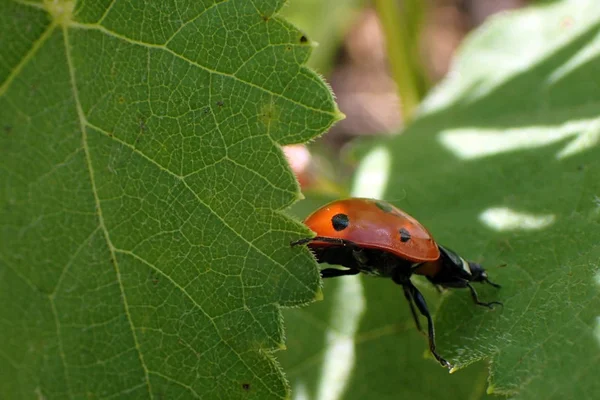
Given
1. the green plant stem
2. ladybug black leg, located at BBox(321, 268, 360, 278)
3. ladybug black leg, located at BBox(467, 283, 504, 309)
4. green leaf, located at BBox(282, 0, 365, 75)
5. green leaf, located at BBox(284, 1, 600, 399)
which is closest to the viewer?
green leaf, located at BBox(284, 1, 600, 399)

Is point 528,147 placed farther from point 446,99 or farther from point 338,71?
point 338,71

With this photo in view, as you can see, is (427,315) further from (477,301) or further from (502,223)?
(502,223)

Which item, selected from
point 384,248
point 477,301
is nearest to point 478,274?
point 477,301

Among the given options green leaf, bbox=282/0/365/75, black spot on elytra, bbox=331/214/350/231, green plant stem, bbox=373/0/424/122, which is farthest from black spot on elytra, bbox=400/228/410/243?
green leaf, bbox=282/0/365/75

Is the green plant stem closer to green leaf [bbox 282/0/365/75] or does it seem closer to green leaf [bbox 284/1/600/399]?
green leaf [bbox 284/1/600/399]

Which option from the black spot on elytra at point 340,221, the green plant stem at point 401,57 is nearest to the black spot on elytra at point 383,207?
Answer: the black spot on elytra at point 340,221

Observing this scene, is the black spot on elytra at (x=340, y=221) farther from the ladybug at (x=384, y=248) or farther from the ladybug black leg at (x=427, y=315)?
the ladybug black leg at (x=427, y=315)
